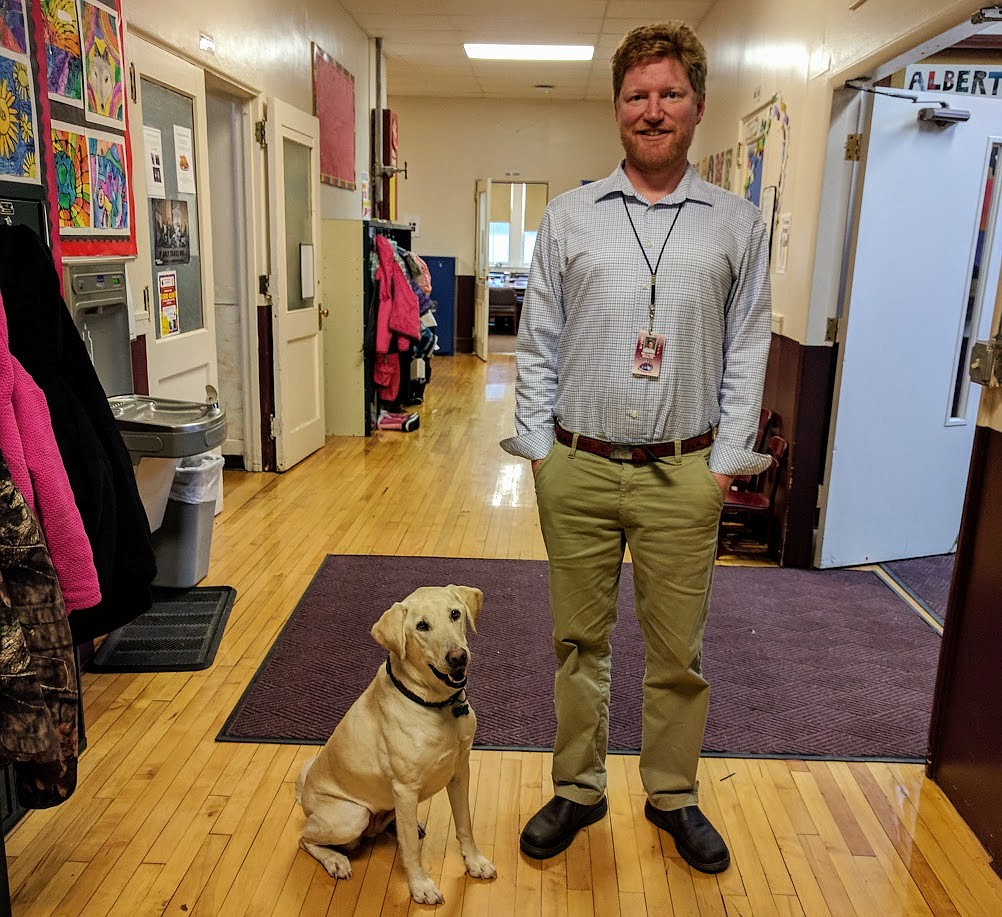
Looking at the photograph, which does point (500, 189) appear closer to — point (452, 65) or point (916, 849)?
point (452, 65)

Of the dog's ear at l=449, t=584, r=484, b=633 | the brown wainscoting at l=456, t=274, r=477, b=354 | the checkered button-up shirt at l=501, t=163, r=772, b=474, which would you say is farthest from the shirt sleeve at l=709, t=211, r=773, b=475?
the brown wainscoting at l=456, t=274, r=477, b=354

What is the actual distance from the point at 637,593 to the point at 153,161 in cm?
270

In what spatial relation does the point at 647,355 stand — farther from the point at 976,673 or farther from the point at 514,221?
the point at 514,221

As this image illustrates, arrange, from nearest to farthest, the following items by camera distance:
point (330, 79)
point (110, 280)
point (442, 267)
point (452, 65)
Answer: point (110, 280), point (330, 79), point (452, 65), point (442, 267)

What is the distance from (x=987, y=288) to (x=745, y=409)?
2.39 m

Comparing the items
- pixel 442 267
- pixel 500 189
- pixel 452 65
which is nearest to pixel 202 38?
pixel 452 65

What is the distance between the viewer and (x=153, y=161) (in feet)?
11.5

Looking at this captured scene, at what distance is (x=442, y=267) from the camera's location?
1077cm

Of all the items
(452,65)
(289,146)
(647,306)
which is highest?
(452,65)

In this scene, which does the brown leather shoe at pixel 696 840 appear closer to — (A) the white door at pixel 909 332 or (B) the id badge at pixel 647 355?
(B) the id badge at pixel 647 355

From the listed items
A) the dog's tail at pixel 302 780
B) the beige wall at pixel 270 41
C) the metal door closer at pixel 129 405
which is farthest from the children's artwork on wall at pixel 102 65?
the dog's tail at pixel 302 780

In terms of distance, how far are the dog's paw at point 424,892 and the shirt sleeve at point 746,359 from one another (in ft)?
3.32

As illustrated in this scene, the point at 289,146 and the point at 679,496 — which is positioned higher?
the point at 289,146

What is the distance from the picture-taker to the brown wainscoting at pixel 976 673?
204 centimetres
